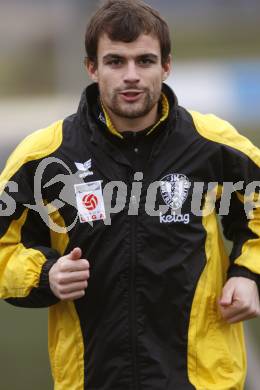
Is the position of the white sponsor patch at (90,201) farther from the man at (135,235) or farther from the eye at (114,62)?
the eye at (114,62)

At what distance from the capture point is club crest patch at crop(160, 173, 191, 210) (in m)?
1.78

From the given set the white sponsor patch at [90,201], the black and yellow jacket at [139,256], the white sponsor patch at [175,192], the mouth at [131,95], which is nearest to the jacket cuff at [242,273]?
the black and yellow jacket at [139,256]

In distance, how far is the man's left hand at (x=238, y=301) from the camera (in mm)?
1700

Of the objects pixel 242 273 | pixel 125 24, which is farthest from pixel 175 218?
pixel 125 24

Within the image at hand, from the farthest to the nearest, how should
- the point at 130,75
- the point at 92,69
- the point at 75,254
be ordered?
1. the point at 92,69
2. the point at 130,75
3. the point at 75,254

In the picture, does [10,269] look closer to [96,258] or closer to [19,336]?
[96,258]

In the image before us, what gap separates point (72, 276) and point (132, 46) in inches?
19.9

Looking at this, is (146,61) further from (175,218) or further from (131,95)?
(175,218)

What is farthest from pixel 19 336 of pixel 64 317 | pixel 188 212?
pixel 188 212

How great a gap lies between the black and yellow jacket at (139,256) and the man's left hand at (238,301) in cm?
4

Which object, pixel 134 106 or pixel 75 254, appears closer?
pixel 75 254

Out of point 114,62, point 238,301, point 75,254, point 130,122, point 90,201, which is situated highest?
point 114,62

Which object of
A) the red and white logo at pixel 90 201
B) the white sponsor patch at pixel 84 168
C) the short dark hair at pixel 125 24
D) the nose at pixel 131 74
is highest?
the short dark hair at pixel 125 24

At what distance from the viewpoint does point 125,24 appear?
5.75 feet
